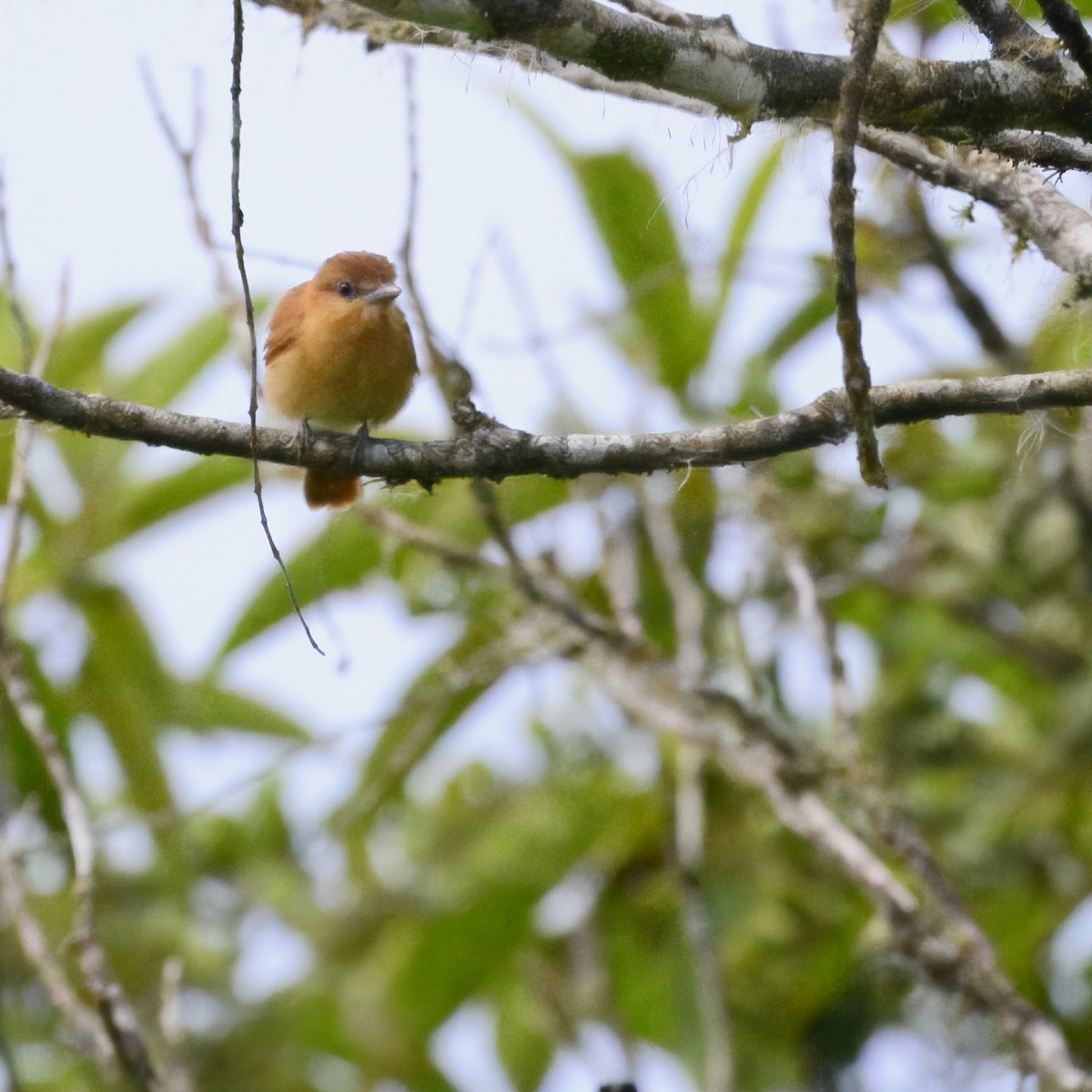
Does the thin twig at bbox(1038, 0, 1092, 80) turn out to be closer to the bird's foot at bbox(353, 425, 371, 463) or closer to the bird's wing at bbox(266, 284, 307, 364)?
the bird's foot at bbox(353, 425, 371, 463)

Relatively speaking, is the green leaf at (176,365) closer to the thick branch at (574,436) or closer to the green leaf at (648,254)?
the green leaf at (648,254)

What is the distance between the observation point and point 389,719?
4371 millimetres

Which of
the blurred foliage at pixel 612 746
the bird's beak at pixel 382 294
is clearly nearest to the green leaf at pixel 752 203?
the blurred foliage at pixel 612 746

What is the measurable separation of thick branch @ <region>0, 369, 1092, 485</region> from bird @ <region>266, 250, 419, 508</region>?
1.48 metres

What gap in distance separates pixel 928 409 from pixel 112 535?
355cm

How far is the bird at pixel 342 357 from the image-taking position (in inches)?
158

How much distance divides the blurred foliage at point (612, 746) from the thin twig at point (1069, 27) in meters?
2.32

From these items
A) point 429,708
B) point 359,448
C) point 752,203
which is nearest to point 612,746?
point 429,708

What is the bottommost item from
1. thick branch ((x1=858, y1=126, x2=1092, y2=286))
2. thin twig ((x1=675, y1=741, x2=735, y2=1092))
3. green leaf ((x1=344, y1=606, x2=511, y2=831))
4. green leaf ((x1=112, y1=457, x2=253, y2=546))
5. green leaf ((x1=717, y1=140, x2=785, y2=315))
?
thin twig ((x1=675, y1=741, x2=735, y2=1092))

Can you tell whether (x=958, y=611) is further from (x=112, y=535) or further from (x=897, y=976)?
(x=112, y=535)

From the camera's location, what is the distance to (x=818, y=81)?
2.00 m

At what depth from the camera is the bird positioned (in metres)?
4.01

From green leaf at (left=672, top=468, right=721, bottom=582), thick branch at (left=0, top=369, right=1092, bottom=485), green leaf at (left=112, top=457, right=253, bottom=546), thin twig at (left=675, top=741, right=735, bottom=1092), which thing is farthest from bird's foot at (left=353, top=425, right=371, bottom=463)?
green leaf at (left=112, top=457, right=253, bottom=546)

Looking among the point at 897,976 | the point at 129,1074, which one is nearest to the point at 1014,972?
the point at 897,976
